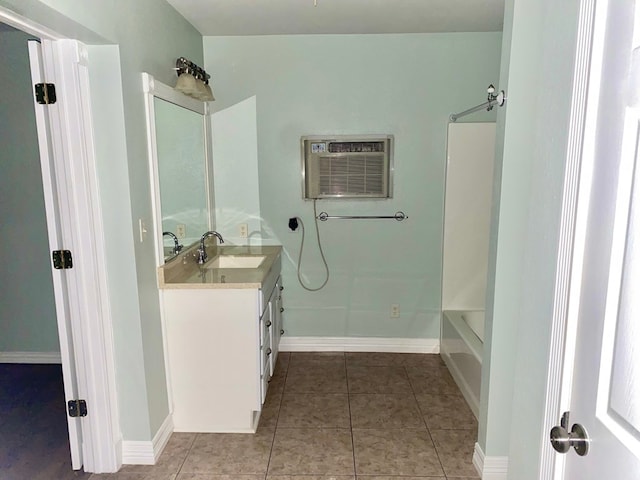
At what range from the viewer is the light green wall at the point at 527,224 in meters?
1.10

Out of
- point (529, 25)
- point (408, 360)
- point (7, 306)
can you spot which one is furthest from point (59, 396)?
point (529, 25)

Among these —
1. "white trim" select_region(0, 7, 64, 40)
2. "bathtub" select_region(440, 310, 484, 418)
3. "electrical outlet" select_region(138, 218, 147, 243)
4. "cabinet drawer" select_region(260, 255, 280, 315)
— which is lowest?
"bathtub" select_region(440, 310, 484, 418)

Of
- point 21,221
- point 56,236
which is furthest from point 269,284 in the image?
point 21,221

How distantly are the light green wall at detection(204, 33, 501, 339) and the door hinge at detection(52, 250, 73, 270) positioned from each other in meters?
1.69

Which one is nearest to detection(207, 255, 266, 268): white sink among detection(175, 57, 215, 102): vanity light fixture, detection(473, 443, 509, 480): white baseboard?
detection(175, 57, 215, 102): vanity light fixture

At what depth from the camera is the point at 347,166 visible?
3.41 meters

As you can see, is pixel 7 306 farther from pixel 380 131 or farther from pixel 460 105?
pixel 460 105

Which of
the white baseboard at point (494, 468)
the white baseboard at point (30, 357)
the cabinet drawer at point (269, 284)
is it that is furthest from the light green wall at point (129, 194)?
the white baseboard at point (494, 468)

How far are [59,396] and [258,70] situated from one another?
274 cm

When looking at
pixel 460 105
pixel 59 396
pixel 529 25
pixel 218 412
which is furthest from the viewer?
pixel 460 105

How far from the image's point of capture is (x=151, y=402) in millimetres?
2318

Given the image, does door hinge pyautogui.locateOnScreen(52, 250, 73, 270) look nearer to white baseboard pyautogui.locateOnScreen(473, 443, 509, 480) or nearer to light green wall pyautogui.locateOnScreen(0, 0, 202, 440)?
light green wall pyautogui.locateOnScreen(0, 0, 202, 440)

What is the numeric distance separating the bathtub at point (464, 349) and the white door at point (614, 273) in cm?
193

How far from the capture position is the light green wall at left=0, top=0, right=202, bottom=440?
2.00 meters
